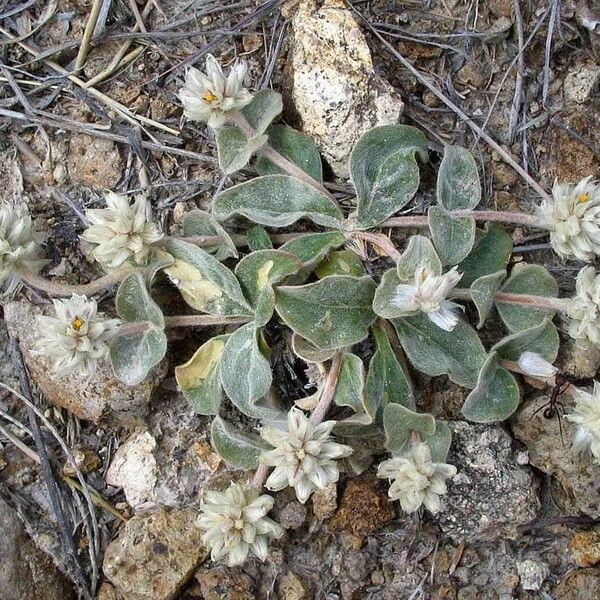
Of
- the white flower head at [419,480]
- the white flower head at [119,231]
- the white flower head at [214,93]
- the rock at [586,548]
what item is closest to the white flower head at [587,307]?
the white flower head at [419,480]

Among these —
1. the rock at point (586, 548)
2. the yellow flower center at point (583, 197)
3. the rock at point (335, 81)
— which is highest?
the rock at point (335, 81)

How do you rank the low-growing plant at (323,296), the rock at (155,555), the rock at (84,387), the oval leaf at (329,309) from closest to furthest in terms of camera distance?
the low-growing plant at (323,296) → the oval leaf at (329,309) → the rock at (155,555) → the rock at (84,387)

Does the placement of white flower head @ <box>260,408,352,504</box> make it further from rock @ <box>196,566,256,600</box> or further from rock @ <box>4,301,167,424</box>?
rock @ <box>4,301,167,424</box>

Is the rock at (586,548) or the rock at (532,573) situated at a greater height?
the rock at (586,548)

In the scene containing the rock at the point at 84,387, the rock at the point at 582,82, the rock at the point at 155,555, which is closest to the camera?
the rock at the point at 155,555

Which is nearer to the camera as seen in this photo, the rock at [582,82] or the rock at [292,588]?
the rock at [292,588]

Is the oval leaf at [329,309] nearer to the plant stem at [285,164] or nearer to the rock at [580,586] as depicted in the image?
the plant stem at [285,164]

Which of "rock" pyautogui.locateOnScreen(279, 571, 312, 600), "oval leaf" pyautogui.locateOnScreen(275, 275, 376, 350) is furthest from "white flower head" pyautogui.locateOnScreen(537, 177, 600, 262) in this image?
"rock" pyautogui.locateOnScreen(279, 571, 312, 600)
